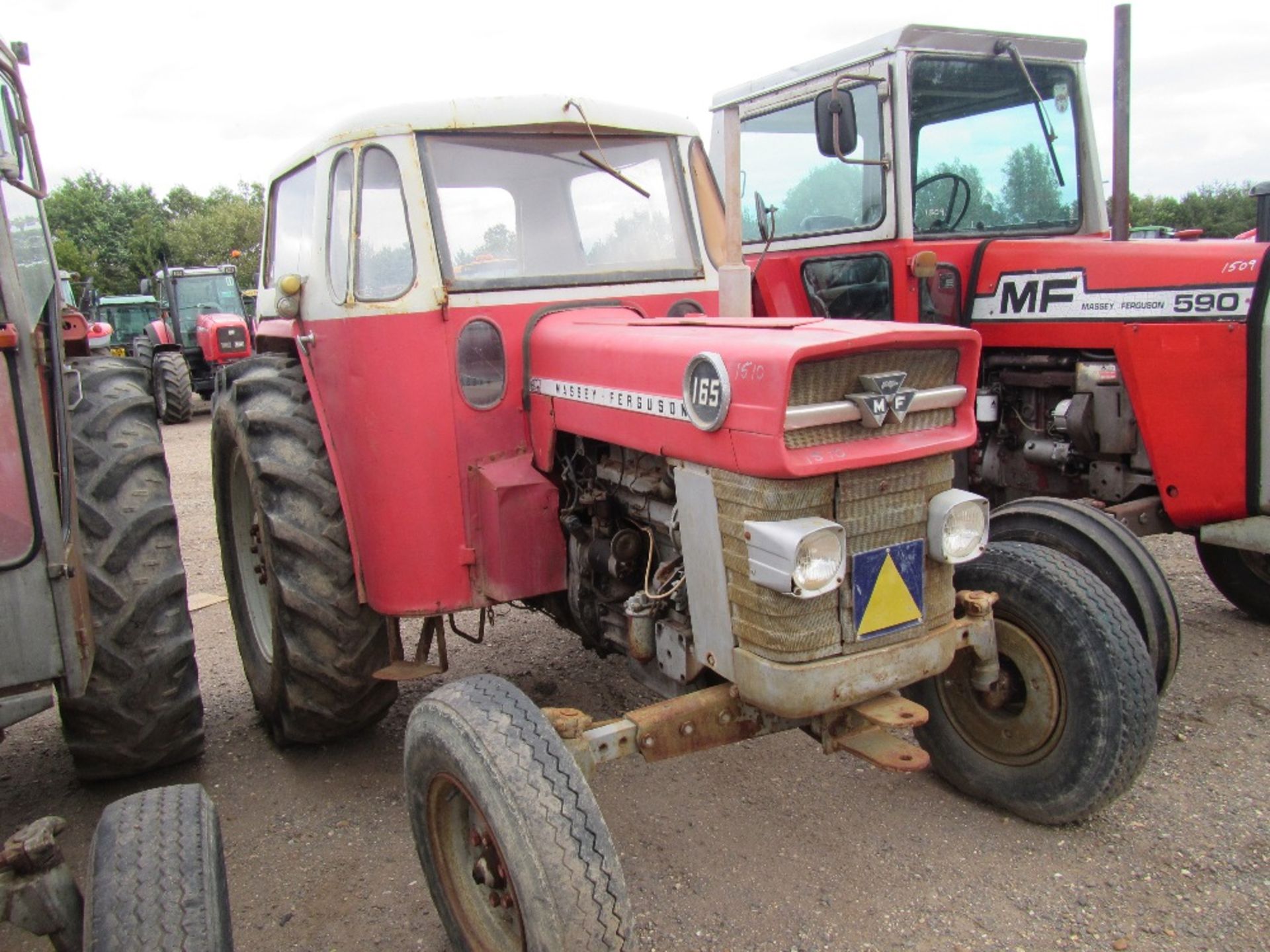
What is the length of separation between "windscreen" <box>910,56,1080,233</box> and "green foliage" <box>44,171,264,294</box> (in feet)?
106

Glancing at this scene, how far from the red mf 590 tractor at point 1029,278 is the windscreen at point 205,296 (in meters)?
12.4

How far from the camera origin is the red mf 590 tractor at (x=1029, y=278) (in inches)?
150

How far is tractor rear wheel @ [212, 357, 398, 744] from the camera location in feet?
10.3

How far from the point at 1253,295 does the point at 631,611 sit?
2.69 meters

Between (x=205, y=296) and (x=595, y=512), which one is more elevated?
(x=205, y=296)

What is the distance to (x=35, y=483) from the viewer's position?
89.6 inches

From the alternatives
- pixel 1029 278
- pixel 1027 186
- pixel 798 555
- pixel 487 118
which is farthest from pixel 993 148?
pixel 798 555

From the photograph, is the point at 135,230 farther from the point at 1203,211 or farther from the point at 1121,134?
the point at 1121,134

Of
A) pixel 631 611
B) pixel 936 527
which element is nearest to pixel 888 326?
pixel 936 527

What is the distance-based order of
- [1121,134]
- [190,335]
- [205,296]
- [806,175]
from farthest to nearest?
[205,296], [190,335], [806,175], [1121,134]

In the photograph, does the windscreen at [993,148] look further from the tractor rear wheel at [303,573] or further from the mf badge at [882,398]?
the tractor rear wheel at [303,573]

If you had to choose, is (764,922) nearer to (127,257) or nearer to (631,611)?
(631,611)

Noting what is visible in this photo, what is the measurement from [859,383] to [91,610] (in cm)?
225

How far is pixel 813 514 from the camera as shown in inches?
87.9
